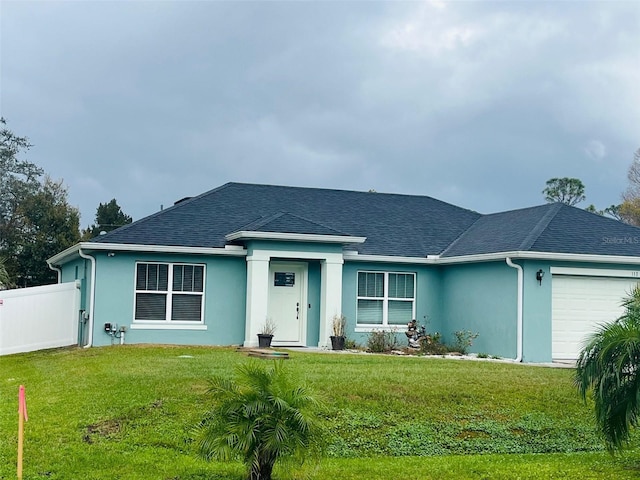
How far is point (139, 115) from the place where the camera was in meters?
29.9

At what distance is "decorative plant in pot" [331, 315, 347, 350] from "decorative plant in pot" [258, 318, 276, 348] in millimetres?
1572

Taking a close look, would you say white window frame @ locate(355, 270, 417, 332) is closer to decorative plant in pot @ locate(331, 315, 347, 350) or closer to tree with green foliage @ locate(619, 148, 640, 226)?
decorative plant in pot @ locate(331, 315, 347, 350)

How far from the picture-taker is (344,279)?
21.7 meters

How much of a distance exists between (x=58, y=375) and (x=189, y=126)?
15.7m

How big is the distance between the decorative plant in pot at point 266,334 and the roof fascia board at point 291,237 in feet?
7.10

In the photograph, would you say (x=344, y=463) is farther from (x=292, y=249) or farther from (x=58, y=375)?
(x=292, y=249)

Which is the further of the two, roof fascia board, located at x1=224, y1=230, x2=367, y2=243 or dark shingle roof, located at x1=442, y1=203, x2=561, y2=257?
dark shingle roof, located at x1=442, y1=203, x2=561, y2=257

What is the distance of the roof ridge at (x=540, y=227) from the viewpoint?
763 inches

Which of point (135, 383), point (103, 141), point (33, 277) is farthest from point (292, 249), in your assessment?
point (33, 277)

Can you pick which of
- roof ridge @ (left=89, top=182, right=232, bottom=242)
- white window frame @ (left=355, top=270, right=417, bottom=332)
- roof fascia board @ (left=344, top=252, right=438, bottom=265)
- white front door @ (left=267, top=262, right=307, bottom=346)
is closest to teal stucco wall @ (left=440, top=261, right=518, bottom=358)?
roof fascia board @ (left=344, top=252, right=438, bottom=265)

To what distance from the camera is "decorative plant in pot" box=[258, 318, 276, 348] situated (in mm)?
19688

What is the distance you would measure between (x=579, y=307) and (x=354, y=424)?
10.8 m

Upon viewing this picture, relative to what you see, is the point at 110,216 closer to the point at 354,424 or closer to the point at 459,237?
the point at 459,237

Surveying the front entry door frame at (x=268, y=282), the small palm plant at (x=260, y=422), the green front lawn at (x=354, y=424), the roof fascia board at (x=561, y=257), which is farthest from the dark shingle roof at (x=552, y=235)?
the small palm plant at (x=260, y=422)
